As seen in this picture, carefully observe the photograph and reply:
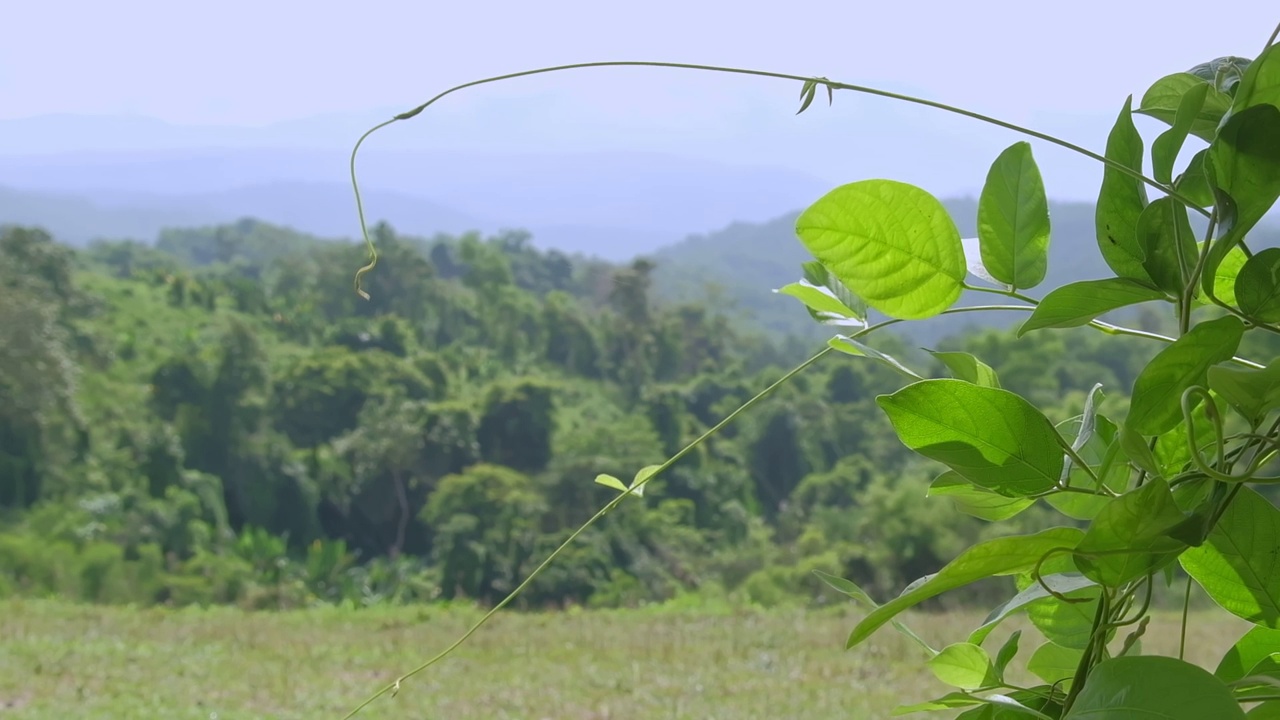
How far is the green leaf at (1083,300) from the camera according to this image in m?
0.16

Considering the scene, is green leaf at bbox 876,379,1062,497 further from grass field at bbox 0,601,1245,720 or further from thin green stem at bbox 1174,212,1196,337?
grass field at bbox 0,601,1245,720

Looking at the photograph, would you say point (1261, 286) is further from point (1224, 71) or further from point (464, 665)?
point (464, 665)

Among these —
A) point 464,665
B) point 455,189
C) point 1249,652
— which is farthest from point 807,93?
point 455,189

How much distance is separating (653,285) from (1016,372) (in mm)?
3522

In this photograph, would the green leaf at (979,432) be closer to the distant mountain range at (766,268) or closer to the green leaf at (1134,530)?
the green leaf at (1134,530)

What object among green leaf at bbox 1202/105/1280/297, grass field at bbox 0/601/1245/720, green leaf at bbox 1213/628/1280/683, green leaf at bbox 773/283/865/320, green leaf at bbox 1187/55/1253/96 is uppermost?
green leaf at bbox 1187/55/1253/96

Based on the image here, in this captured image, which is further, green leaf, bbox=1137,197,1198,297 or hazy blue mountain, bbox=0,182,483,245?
hazy blue mountain, bbox=0,182,483,245

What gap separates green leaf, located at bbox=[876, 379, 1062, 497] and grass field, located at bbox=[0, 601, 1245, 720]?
234cm

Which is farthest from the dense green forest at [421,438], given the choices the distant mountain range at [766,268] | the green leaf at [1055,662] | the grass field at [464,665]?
the green leaf at [1055,662]

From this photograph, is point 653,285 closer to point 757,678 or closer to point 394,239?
point 394,239

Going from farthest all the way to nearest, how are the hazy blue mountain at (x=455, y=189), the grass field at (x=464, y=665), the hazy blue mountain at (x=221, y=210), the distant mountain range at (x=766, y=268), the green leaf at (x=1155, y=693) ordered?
the hazy blue mountain at (x=455, y=189) < the hazy blue mountain at (x=221, y=210) < the distant mountain range at (x=766, y=268) < the grass field at (x=464, y=665) < the green leaf at (x=1155, y=693)

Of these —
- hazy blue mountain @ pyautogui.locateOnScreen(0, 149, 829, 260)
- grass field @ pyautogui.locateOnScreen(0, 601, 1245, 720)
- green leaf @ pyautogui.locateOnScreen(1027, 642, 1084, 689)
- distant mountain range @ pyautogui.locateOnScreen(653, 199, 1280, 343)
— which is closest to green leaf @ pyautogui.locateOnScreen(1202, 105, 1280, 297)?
green leaf @ pyautogui.locateOnScreen(1027, 642, 1084, 689)

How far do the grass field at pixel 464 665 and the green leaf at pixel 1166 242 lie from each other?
2344 millimetres

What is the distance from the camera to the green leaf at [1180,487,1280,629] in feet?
0.56
